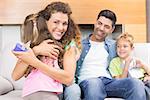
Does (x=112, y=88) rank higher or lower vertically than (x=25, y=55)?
lower

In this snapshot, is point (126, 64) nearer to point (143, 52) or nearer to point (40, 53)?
point (143, 52)

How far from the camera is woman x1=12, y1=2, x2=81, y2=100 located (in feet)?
5.49

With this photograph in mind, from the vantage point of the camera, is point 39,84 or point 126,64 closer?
point 39,84

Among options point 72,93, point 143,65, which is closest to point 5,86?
point 72,93

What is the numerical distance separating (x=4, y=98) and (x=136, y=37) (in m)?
1.67

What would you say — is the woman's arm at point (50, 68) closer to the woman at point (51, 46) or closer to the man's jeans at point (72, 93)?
the woman at point (51, 46)

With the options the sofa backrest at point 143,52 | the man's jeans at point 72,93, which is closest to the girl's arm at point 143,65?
the sofa backrest at point 143,52

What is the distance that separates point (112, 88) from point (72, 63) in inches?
19.5

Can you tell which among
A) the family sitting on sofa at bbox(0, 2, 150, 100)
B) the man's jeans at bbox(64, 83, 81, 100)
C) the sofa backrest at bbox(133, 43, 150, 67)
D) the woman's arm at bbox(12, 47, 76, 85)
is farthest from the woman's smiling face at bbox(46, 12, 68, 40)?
the sofa backrest at bbox(133, 43, 150, 67)

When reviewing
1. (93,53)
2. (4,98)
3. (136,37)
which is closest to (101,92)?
(93,53)

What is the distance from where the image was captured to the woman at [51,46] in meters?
1.67

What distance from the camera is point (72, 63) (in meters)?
1.76

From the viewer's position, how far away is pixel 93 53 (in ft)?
7.80

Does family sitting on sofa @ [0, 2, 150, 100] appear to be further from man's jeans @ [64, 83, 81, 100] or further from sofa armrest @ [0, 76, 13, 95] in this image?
sofa armrest @ [0, 76, 13, 95]
